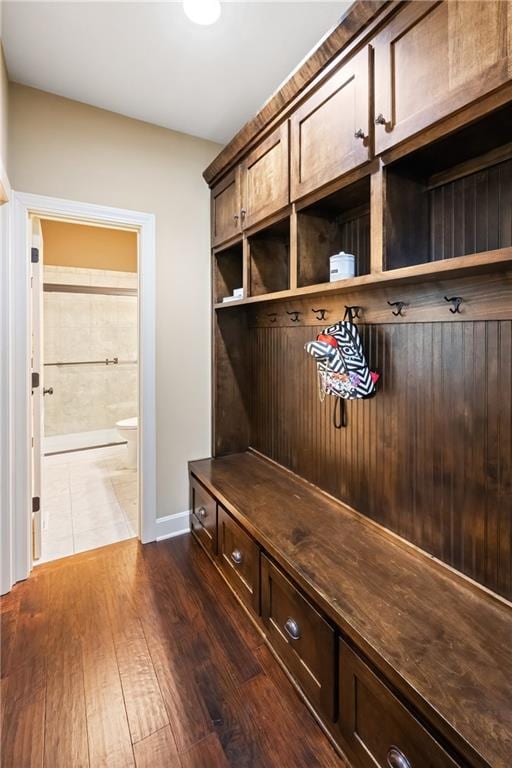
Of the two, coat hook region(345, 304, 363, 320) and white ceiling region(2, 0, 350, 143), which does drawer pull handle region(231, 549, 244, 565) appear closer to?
coat hook region(345, 304, 363, 320)

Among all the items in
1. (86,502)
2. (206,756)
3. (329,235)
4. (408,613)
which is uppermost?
(329,235)

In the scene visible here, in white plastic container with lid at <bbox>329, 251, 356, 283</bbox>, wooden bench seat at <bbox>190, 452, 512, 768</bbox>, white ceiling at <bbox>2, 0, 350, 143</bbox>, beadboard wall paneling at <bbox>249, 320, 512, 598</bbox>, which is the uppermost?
white ceiling at <bbox>2, 0, 350, 143</bbox>

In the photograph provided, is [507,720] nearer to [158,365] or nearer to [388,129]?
[388,129]

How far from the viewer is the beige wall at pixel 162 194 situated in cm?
203

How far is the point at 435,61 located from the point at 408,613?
1.64 m

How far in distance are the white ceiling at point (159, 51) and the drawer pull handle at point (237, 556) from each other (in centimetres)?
240

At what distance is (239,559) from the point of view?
6.03 feet

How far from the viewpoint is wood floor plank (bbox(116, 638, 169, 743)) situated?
1296 millimetres

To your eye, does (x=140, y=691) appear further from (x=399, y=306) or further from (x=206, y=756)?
(x=399, y=306)

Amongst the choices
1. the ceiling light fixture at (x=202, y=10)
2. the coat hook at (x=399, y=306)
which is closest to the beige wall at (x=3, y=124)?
the ceiling light fixture at (x=202, y=10)

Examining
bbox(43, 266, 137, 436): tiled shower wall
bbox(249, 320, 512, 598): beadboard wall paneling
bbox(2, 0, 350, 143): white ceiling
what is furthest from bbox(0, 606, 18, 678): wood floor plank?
bbox(43, 266, 137, 436): tiled shower wall

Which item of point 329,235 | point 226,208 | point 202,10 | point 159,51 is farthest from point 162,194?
point 329,235

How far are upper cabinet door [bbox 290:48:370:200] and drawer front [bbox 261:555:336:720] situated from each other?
5.21 ft

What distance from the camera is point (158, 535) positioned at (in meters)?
2.51
